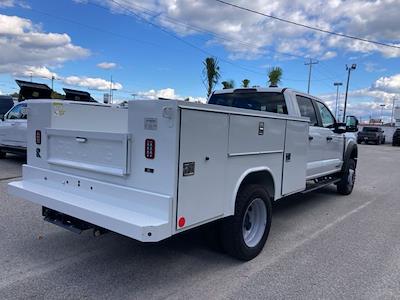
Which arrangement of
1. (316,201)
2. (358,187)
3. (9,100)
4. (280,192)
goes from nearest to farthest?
(280,192) → (316,201) → (358,187) → (9,100)

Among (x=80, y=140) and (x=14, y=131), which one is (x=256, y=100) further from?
(x=14, y=131)

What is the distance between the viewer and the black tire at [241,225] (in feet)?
13.2

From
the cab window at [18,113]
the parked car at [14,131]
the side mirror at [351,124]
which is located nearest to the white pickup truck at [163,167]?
the side mirror at [351,124]

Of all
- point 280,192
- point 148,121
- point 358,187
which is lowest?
point 358,187

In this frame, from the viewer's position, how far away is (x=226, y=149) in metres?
3.75

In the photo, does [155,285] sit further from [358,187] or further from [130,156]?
[358,187]

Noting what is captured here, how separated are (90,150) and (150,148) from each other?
0.89 meters

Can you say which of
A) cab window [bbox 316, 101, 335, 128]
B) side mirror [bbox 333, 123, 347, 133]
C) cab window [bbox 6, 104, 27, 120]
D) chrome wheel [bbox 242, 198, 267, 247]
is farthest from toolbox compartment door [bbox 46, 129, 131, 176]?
cab window [bbox 6, 104, 27, 120]

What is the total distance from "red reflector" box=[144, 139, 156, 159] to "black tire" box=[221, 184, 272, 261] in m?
1.22

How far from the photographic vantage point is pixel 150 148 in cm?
333

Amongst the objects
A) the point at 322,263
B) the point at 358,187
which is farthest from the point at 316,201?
the point at 322,263

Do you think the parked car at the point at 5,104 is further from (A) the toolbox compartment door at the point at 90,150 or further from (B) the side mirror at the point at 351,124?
(B) the side mirror at the point at 351,124

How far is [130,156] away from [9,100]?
19557 mm

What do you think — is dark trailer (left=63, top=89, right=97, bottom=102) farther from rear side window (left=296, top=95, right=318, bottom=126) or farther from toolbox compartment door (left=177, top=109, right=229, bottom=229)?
toolbox compartment door (left=177, top=109, right=229, bottom=229)
